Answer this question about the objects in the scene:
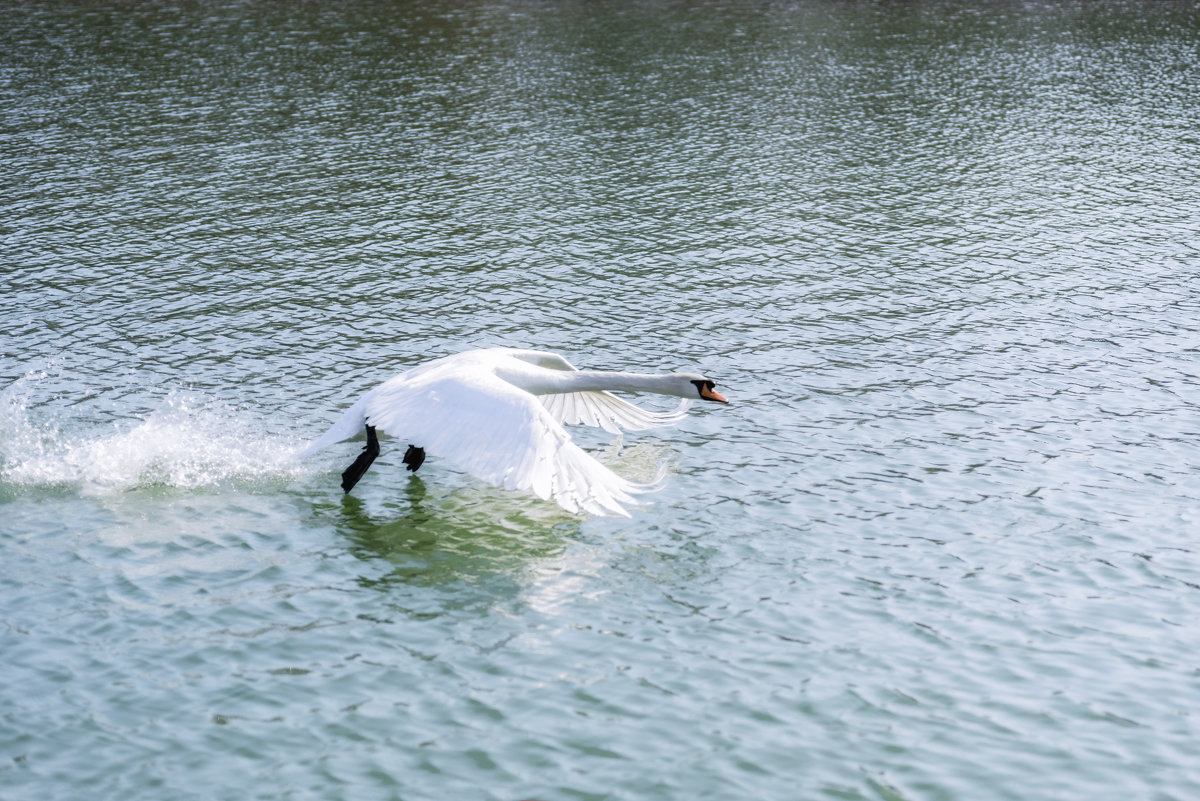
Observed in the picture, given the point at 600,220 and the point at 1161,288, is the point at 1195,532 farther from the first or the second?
the point at 600,220

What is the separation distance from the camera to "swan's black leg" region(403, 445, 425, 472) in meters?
16.0

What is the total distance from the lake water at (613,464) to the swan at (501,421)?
1.10 m

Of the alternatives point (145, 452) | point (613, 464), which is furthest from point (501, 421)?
point (145, 452)

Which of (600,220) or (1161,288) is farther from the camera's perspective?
(600,220)

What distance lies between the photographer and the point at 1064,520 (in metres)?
15.4

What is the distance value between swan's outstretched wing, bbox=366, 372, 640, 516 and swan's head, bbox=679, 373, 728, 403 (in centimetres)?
188

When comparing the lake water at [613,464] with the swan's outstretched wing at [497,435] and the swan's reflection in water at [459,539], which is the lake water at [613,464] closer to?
the swan's reflection in water at [459,539]

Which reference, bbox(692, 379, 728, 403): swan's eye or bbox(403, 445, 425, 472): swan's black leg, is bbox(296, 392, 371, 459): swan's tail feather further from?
bbox(692, 379, 728, 403): swan's eye

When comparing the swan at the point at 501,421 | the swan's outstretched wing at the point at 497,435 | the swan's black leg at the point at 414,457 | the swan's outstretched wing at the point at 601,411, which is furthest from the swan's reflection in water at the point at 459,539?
the swan's outstretched wing at the point at 601,411

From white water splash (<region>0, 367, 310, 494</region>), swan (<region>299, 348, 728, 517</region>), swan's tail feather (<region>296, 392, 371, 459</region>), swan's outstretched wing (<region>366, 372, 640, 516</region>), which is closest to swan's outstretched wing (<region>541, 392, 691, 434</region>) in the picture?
swan (<region>299, 348, 728, 517</region>)

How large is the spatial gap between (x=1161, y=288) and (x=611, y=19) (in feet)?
129

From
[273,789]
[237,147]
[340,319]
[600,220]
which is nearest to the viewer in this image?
[273,789]

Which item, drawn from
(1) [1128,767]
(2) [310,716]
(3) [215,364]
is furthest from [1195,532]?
(3) [215,364]

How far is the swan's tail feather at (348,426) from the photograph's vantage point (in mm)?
15297
